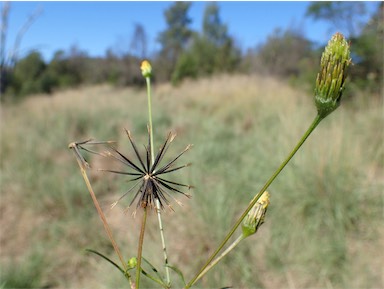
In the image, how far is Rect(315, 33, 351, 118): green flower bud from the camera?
266 millimetres

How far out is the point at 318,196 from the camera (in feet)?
7.20

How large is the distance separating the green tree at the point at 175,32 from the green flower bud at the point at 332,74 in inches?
590

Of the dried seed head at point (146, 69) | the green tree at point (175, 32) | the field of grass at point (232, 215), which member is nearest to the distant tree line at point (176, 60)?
the green tree at point (175, 32)

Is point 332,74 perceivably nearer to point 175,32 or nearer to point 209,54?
point 209,54

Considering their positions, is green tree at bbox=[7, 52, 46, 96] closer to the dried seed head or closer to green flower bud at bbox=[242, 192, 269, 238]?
the dried seed head

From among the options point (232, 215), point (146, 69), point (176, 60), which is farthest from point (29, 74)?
point (146, 69)

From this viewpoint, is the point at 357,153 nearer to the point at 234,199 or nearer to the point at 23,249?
the point at 234,199

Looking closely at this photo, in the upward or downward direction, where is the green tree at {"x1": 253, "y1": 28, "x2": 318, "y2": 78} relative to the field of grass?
upward

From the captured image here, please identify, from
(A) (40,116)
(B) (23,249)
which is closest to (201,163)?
(B) (23,249)

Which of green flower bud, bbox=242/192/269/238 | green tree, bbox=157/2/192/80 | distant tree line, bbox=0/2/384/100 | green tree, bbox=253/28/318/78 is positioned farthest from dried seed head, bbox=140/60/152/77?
green tree, bbox=157/2/192/80

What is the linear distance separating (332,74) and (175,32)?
55.2ft

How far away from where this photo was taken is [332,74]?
27 cm

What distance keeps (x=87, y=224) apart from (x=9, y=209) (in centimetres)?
86

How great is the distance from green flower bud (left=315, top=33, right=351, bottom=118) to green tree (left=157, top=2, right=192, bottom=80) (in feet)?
49.2
